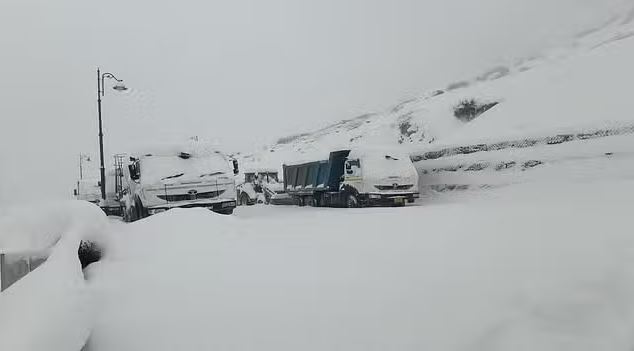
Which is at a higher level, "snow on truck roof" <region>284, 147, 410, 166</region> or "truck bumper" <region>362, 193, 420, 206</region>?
"snow on truck roof" <region>284, 147, 410, 166</region>

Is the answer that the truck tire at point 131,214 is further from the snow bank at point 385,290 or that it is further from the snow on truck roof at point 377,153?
the snow bank at point 385,290

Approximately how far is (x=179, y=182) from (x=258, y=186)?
833 cm

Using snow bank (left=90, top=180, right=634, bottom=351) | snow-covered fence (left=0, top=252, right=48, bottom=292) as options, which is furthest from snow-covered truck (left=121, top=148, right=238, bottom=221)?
snow-covered fence (left=0, top=252, right=48, bottom=292)

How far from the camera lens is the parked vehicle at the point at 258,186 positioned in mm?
17609

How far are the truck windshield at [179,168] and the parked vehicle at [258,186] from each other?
7003mm

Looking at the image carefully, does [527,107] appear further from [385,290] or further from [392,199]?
[392,199]

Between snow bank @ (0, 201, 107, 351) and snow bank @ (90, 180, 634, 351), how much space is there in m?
0.13

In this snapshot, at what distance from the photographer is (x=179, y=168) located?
1001 cm

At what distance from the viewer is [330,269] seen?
2.31 metres

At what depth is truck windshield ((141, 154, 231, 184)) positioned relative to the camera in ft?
31.9

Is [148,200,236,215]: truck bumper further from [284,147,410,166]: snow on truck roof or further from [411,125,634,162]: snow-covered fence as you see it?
[411,125,634,162]: snow-covered fence

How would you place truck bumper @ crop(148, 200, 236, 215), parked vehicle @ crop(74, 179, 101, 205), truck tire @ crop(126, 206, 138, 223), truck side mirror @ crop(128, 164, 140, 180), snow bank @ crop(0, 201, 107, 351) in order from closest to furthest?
1. snow bank @ crop(0, 201, 107, 351)
2. truck bumper @ crop(148, 200, 236, 215)
3. truck side mirror @ crop(128, 164, 140, 180)
4. truck tire @ crop(126, 206, 138, 223)
5. parked vehicle @ crop(74, 179, 101, 205)

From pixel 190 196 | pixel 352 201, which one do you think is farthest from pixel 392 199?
pixel 190 196

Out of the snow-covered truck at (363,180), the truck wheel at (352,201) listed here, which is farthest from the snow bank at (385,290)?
the truck wheel at (352,201)
